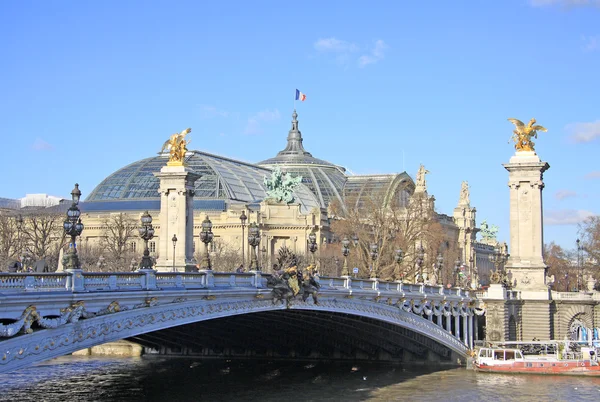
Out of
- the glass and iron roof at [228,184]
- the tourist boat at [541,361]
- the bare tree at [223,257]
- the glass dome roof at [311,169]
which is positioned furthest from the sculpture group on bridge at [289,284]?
the glass dome roof at [311,169]

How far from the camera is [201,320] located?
30.7m

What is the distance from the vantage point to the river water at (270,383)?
4497 cm

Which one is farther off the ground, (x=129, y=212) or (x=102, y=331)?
(x=129, y=212)

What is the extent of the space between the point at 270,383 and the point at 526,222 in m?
24.1

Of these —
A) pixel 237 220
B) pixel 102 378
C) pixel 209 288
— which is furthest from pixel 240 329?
pixel 237 220

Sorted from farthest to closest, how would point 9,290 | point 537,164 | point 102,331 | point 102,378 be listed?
point 537,164 < point 102,378 < point 102,331 < point 9,290

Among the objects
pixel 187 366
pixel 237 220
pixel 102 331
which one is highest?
pixel 237 220

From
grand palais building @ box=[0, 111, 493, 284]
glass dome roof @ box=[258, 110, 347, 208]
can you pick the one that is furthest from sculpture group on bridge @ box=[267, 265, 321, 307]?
glass dome roof @ box=[258, 110, 347, 208]

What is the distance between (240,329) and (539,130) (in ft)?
89.6

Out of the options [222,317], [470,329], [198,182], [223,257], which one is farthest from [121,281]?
[198,182]

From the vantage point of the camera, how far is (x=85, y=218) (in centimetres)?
10769

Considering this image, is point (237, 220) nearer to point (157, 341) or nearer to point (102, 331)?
point (157, 341)

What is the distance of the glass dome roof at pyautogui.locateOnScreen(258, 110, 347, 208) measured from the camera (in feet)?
493

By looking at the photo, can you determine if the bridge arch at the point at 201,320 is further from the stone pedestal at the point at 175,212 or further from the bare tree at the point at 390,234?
the bare tree at the point at 390,234
